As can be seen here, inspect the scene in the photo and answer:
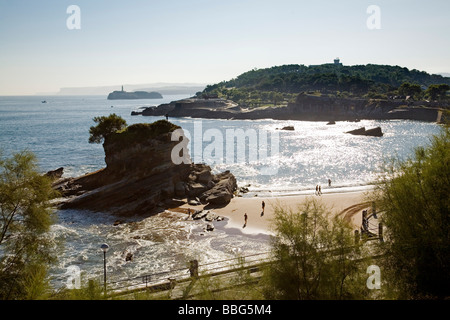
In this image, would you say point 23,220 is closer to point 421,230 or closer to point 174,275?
point 174,275

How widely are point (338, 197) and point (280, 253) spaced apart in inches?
1194

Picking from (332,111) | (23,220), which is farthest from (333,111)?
(23,220)

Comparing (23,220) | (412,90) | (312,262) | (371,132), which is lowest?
(371,132)

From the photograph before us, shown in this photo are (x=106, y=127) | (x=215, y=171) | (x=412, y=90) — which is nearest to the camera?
(x=106, y=127)

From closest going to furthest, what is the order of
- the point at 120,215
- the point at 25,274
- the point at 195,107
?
the point at 25,274, the point at 120,215, the point at 195,107

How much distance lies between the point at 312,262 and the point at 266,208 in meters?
26.2

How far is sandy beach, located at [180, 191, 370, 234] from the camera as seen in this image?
34.7m

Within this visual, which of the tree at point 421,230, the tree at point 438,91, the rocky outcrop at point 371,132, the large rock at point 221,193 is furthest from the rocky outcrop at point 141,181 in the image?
the tree at point 438,91

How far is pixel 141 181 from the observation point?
43.6m

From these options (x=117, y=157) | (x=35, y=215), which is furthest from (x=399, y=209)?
(x=117, y=157)

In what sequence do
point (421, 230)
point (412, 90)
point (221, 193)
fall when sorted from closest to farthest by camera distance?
point (421, 230) < point (221, 193) < point (412, 90)

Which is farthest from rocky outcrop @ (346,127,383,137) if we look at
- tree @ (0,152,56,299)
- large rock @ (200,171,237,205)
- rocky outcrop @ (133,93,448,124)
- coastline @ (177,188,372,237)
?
tree @ (0,152,56,299)
